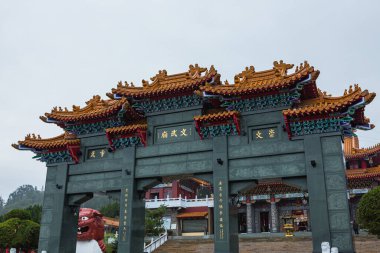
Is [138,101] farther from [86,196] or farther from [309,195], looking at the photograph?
[309,195]

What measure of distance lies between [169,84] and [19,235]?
11.3 meters

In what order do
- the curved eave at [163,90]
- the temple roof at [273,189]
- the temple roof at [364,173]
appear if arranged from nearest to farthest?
the curved eave at [163,90], the temple roof at [364,173], the temple roof at [273,189]

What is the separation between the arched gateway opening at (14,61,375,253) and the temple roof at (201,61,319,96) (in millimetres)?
34

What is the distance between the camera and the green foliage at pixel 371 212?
13852 mm

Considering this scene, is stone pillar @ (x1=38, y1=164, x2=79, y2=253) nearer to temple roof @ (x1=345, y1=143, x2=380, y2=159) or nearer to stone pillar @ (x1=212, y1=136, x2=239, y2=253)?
stone pillar @ (x1=212, y1=136, x2=239, y2=253)

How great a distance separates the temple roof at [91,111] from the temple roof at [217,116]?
2.95m

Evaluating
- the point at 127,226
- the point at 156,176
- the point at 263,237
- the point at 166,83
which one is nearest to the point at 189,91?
the point at 166,83

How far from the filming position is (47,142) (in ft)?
49.8

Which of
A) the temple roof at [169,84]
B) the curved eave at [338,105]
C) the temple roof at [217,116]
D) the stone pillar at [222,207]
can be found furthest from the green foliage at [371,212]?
the temple roof at [169,84]

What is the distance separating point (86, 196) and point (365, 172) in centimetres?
A: 2438

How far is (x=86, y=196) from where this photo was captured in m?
14.9

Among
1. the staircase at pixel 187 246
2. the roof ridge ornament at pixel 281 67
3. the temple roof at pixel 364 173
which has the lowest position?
the staircase at pixel 187 246

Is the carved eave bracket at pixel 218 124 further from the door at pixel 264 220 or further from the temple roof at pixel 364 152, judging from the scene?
the temple roof at pixel 364 152

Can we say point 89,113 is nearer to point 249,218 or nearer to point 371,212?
point 371,212
